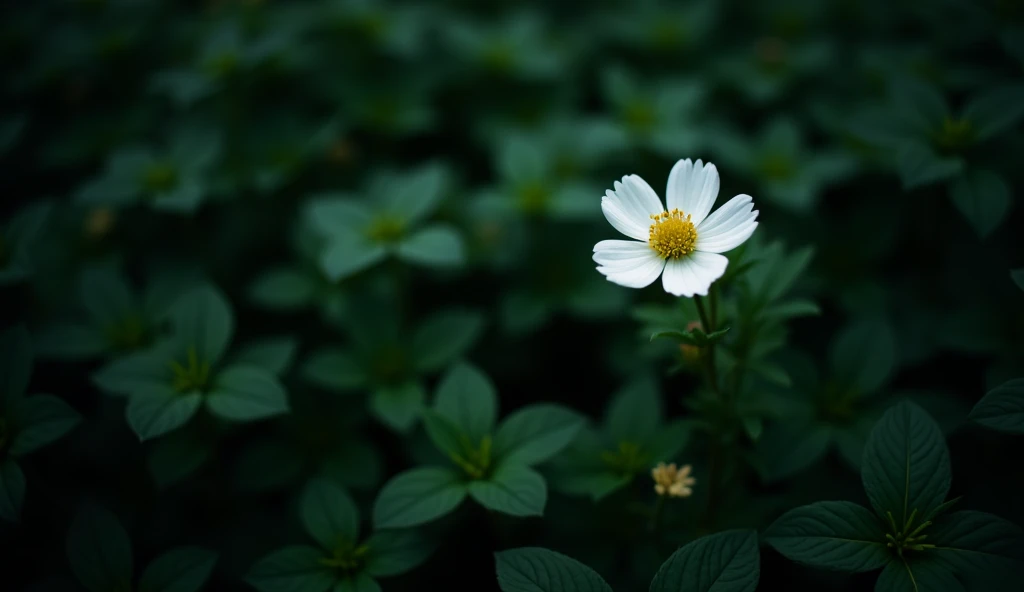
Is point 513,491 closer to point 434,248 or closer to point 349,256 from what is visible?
point 434,248

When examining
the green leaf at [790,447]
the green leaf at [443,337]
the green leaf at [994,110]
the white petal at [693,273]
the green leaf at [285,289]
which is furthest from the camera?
the green leaf at [285,289]

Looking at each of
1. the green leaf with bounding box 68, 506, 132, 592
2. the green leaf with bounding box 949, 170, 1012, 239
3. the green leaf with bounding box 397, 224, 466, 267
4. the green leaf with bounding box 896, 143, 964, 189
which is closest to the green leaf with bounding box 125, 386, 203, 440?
the green leaf with bounding box 68, 506, 132, 592

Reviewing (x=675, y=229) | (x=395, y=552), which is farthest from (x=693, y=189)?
(x=395, y=552)

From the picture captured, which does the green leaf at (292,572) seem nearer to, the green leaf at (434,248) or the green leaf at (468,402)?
the green leaf at (468,402)

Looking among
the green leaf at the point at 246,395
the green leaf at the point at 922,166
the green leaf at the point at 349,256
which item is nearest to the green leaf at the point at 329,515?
the green leaf at the point at 246,395

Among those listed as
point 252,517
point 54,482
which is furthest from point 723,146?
point 54,482

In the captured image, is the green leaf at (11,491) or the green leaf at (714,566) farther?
the green leaf at (11,491)

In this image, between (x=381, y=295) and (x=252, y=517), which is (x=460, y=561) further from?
(x=381, y=295)
